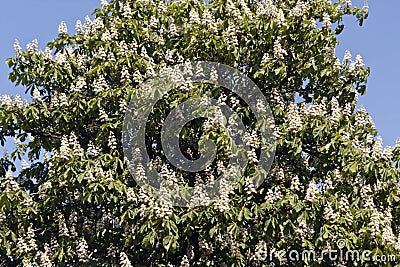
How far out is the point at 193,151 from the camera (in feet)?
39.1

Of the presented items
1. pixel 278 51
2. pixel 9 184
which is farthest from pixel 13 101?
pixel 278 51

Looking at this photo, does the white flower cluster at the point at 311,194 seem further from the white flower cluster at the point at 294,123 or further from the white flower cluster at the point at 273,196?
the white flower cluster at the point at 294,123

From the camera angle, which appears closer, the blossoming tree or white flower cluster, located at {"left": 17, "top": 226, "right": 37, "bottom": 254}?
the blossoming tree

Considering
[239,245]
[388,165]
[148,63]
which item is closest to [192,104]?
[148,63]

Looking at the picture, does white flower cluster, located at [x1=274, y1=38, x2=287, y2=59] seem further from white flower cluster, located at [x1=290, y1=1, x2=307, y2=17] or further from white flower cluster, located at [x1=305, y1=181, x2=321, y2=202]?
white flower cluster, located at [x1=305, y1=181, x2=321, y2=202]

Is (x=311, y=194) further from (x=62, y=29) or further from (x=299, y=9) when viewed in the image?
(x=62, y=29)

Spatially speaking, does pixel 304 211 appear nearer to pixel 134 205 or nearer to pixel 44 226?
pixel 134 205

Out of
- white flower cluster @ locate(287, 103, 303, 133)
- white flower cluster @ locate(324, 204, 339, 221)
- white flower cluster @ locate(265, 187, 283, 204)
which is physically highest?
white flower cluster @ locate(287, 103, 303, 133)

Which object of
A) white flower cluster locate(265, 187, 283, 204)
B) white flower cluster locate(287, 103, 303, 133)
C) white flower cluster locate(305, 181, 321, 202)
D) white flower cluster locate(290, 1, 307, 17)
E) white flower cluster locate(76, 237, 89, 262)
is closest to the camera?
white flower cluster locate(305, 181, 321, 202)

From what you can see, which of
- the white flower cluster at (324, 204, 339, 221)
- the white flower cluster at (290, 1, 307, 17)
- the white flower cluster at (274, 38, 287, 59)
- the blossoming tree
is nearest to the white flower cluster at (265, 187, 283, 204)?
the blossoming tree

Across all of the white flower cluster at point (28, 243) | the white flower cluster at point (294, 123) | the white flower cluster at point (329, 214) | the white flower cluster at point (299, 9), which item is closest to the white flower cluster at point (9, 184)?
the white flower cluster at point (28, 243)

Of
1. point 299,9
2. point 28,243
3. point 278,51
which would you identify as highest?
point 299,9

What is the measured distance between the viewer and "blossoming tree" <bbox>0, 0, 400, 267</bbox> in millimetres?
10711

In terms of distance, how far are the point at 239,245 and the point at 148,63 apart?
3.17m
